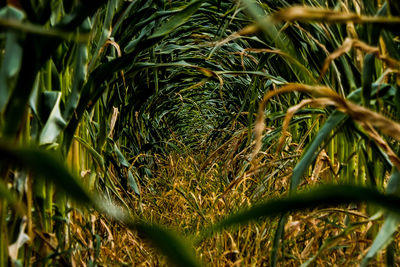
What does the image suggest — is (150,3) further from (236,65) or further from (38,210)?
(236,65)

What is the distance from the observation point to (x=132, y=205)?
1.42 m

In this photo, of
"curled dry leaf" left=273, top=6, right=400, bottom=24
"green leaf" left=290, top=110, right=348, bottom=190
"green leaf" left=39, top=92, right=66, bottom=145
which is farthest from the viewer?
"green leaf" left=39, top=92, right=66, bottom=145

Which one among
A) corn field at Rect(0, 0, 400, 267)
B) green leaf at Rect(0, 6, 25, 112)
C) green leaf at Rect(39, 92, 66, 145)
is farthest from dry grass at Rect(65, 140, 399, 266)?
green leaf at Rect(0, 6, 25, 112)

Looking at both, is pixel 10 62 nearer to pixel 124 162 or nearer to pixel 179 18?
pixel 179 18

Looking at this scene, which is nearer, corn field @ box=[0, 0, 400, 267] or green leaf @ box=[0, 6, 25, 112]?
corn field @ box=[0, 0, 400, 267]

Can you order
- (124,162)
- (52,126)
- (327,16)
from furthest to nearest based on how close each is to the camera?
(124,162) → (52,126) → (327,16)

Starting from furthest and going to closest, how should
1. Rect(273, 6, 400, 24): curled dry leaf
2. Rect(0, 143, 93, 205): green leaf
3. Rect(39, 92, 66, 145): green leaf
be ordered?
Rect(39, 92, 66, 145): green leaf, Rect(273, 6, 400, 24): curled dry leaf, Rect(0, 143, 93, 205): green leaf

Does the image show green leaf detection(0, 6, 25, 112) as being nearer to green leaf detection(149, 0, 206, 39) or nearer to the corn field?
the corn field

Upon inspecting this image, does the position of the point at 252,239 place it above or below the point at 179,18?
below

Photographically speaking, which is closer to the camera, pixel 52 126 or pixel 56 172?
pixel 56 172

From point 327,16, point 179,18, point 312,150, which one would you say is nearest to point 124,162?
point 179,18

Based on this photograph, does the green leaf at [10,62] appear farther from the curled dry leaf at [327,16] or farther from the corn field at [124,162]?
the curled dry leaf at [327,16]

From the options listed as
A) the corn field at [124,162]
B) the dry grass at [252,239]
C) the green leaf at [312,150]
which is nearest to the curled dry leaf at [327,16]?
the corn field at [124,162]

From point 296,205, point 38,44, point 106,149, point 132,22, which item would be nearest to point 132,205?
point 106,149
